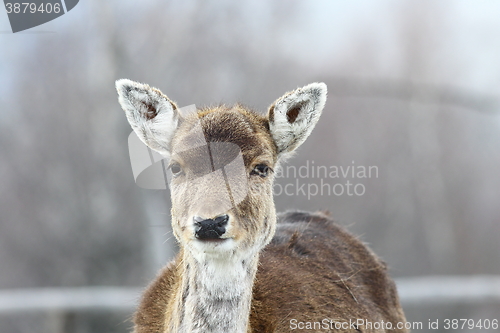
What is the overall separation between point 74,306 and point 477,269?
9.31 meters

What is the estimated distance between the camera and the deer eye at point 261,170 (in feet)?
11.1

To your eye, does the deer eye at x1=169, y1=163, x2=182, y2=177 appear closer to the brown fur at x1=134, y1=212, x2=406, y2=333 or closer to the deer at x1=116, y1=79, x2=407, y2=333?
the deer at x1=116, y1=79, x2=407, y2=333

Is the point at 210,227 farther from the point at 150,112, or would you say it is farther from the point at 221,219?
the point at 150,112

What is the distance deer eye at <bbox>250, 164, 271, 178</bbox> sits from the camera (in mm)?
3381

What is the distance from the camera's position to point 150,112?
363 centimetres

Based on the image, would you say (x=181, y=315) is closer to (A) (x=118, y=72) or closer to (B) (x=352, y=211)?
(A) (x=118, y=72)

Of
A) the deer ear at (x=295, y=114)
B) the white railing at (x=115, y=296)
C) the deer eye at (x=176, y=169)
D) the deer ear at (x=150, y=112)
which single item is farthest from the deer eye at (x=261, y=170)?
the white railing at (x=115, y=296)

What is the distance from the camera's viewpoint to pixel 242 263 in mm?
3232

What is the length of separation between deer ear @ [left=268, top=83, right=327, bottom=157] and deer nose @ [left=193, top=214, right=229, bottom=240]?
1024 mm

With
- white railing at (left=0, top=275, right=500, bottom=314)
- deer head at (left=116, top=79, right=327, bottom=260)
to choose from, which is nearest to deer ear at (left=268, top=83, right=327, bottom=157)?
deer head at (left=116, top=79, right=327, bottom=260)

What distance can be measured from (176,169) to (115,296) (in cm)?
642

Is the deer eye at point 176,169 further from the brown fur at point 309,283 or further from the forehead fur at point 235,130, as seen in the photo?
the brown fur at point 309,283

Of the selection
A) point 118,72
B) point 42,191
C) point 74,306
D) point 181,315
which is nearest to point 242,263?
point 181,315

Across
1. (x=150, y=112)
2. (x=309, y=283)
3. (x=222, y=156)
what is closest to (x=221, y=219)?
(x=222, y=156)
